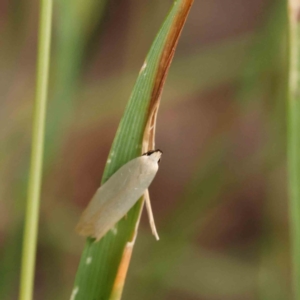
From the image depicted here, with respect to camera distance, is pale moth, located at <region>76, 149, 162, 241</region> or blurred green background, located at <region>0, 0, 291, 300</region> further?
blurred green background, located at <region>0, 0, 291, 300</region>

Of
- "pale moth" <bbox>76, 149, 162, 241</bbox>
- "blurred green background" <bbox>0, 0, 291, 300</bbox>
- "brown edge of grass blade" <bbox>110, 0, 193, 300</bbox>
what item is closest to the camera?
"brown edge of grass blade" <bbox>110, 0, 193, 300</bbox>

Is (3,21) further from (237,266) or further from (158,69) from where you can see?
(237,266)

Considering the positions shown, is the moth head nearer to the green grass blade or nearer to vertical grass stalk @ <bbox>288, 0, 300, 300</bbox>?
the green grass blade

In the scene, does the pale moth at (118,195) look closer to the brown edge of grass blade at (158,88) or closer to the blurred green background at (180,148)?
the brown edge of grass blade at (158,88)

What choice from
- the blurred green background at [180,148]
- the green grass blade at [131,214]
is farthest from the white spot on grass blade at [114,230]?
the blurred green background at [180,148]

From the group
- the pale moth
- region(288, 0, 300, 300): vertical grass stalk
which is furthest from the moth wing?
region(288, 0, 300, 300): vertical grass stalk

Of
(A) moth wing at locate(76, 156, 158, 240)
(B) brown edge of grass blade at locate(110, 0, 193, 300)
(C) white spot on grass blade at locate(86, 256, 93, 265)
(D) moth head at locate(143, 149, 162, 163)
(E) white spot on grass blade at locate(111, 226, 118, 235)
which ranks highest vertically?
(B) brown edge of grass blade at locate(110, 0, 193, 300)
